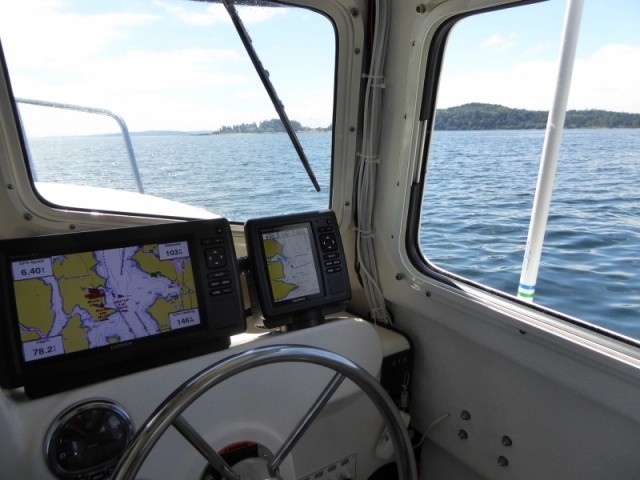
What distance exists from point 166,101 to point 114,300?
0.76 meters

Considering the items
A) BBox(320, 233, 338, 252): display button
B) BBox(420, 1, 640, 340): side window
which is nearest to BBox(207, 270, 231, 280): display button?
BBox(320, 233, 338, 252): display button

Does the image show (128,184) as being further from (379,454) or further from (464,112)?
(379,454)

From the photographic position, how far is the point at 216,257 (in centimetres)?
129

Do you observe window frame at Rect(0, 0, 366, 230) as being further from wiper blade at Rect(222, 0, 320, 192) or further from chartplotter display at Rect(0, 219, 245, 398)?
chartplotter display at Rect(0, 219, 245, 398)

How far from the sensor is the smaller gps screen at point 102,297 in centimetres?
108

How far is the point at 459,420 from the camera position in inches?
67.4

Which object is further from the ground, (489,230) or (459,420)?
(489,230)

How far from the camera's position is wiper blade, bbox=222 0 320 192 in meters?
1.53

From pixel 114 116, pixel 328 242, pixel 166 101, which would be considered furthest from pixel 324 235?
pixel 114 116

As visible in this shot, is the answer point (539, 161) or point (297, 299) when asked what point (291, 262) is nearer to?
point (297, 299)

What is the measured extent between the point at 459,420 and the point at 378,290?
567mm

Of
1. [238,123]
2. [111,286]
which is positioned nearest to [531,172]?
[238,123]

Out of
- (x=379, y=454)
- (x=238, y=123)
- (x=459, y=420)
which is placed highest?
(x=238, y=123)

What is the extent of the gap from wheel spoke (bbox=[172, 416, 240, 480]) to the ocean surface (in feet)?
3.50
